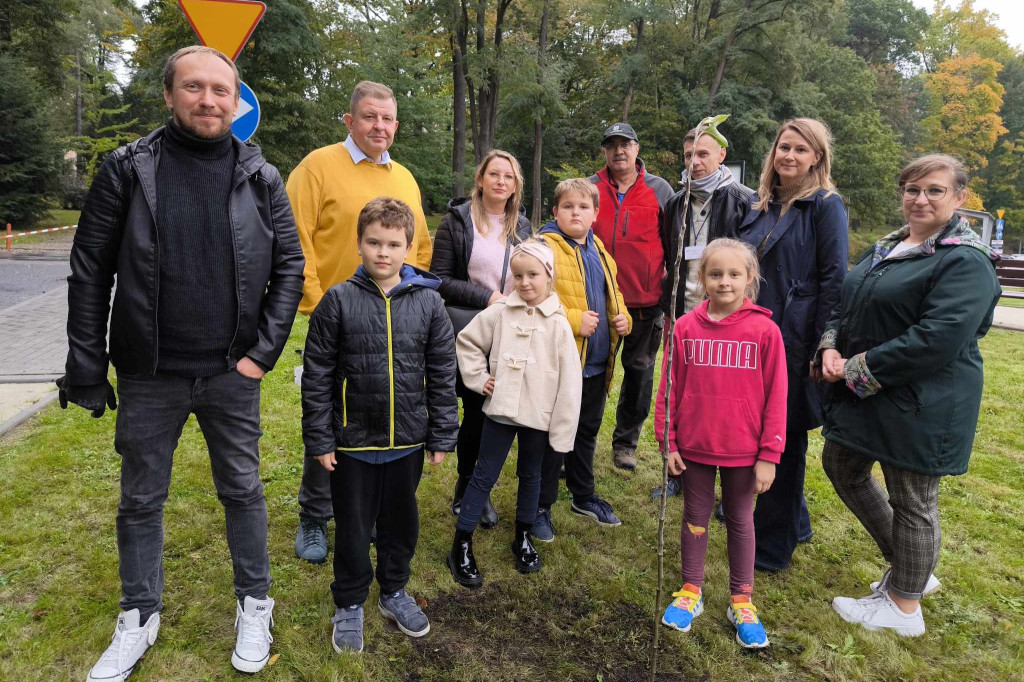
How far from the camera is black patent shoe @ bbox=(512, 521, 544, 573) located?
3.42 meters

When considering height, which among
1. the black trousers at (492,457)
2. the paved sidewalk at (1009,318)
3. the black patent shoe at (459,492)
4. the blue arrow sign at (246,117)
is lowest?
the black patent shoe at (459,492)

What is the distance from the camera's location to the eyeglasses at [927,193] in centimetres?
272

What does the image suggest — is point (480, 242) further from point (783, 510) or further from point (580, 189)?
point (783, 510)

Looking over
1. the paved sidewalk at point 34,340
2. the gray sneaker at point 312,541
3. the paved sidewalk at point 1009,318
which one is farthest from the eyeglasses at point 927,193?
the paved sidewalk at point 1009,318

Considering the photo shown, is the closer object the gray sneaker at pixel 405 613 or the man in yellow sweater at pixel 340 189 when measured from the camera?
the gray sneaker at pixel 405 613

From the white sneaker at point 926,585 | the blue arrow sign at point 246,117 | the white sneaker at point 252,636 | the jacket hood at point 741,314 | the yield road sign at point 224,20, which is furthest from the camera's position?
the blue arrow sign at point 246,117

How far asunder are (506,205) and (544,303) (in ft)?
2.43

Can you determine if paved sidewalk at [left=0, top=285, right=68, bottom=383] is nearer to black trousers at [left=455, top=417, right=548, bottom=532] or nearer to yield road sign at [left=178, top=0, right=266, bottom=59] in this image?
yield road sign at [left=178, top=0, right=266, bottom=59]

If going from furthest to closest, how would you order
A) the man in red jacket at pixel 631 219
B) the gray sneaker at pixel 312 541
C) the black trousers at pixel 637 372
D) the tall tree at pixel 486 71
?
the tall tree at pixel 486 71
the black trousers at pixel 637 372
the man in red jacket at pixel 631 219
the gray sneaker at pixel 312 541

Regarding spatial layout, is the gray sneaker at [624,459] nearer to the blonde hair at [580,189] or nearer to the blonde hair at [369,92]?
the blonde hair at [580,189]

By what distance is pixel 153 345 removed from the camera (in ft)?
7.61

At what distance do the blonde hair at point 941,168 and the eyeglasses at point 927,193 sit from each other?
44mm

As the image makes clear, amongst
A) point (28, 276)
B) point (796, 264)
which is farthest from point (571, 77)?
point (796, 264)

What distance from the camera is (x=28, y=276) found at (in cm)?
1342
